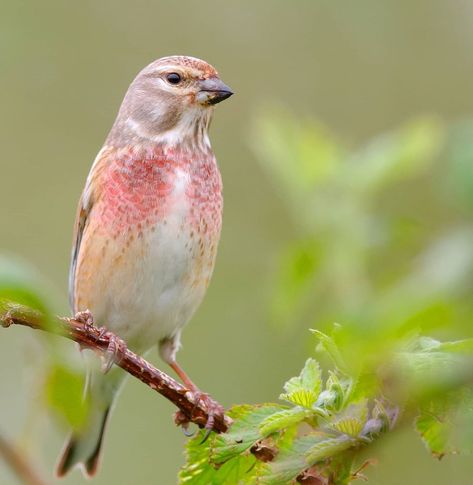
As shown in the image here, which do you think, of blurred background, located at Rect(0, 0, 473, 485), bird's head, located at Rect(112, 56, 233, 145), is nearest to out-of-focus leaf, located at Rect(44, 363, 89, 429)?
bird's head, located at Rect(112, 56, 233, 145)

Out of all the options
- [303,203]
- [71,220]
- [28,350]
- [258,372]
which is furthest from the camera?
[71,220]

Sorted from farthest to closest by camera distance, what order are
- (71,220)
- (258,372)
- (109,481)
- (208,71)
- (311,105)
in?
(311,105)
(71,220)
(109,481)
(258,372)
(208,71)

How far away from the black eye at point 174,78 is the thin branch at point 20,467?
4.22 metres

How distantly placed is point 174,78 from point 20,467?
429cm

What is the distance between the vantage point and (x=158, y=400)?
970cm

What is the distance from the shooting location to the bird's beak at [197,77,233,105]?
5.41m

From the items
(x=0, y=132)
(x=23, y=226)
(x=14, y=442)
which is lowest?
(x=14, y=442)

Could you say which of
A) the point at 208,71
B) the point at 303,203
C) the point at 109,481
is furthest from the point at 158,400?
the point at 303,203

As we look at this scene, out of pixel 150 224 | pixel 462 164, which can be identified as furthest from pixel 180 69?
pixel 462 164

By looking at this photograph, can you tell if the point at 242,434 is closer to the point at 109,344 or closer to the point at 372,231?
the point at 372,231

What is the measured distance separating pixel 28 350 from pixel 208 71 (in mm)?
3899

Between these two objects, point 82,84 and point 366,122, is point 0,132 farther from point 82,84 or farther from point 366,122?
point 366,122

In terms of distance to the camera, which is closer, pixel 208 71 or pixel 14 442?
pixel 14 442

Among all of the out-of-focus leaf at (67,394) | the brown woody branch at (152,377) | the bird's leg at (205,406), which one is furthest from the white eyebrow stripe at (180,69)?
the out-of-focus leaf at (67,394)
